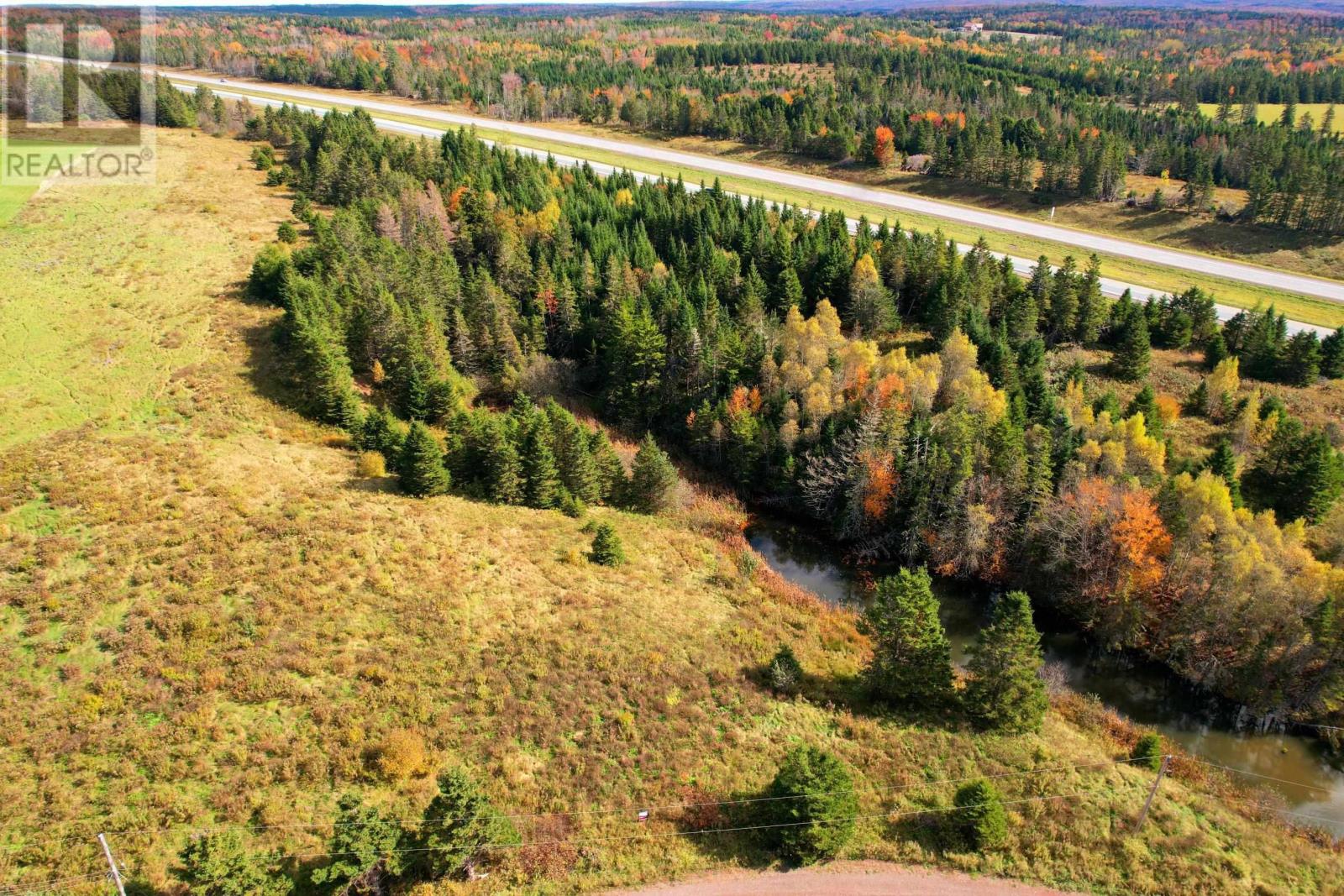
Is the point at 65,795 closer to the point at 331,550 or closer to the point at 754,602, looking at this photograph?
the point at 331,550

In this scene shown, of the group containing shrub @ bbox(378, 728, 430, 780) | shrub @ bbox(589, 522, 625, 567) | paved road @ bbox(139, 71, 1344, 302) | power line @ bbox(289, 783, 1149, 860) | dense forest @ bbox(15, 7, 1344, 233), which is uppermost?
dense forest @ bbox(15, 7, 1344, 233)

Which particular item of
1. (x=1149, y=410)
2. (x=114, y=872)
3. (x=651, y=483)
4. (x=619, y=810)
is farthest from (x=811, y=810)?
(x=1149, y=410)

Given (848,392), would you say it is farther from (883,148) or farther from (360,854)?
(883,148)

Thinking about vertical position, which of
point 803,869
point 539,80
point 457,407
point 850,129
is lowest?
point 803,869

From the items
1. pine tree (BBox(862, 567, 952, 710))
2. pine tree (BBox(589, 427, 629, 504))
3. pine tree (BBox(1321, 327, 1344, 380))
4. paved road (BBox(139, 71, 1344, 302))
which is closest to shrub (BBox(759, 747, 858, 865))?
pine tree (BBox(862, 567, 952, 710))

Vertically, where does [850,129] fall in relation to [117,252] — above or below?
above

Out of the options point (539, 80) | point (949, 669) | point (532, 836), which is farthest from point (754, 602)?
point (539, 80)

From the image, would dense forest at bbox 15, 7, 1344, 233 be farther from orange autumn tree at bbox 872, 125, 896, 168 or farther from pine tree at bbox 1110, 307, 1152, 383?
pine tree at bbox 1110, 307, 1152, 383
